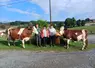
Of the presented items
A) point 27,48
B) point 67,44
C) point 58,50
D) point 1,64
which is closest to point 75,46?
point 67,44

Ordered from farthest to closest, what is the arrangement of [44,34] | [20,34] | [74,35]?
[20,34] → [74,35] → [44,34]

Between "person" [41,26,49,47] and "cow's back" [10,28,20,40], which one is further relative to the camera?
"cow's back" [10,28,20,40]

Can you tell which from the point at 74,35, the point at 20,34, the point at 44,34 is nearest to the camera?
the point at 44,34

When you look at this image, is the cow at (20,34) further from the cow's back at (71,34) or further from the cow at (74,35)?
the cow's back at (71,34)

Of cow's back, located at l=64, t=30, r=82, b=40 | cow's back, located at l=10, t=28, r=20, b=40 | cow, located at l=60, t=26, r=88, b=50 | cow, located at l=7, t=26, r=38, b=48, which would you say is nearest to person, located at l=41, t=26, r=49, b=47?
cow, located at l=7, t=26, r=38, b=48

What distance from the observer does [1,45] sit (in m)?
25.2

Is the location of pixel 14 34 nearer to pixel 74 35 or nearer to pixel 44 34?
pixel 44 34

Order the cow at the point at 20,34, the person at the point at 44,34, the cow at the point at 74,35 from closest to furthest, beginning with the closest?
1. the person at the point at 44,34
2. the cow at the point at 74,35
3. the cow at the point at 20,34

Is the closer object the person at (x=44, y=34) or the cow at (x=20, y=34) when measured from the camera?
the person at (x=44, y=34)

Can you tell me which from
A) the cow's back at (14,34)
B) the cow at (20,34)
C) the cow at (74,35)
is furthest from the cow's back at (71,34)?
the cow's back at (14,34)

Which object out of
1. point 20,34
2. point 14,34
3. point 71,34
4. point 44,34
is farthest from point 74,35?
point 14,34

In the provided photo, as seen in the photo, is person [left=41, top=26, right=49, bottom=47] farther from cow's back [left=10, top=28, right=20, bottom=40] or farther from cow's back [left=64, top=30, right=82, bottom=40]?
cow's back [left=10, top=28, right=20, bottom=40]

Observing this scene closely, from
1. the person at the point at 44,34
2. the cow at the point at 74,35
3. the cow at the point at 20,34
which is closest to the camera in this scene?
the person at the point at 44,34

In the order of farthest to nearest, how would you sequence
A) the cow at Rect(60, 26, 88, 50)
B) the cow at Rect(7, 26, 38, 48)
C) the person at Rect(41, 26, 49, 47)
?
the cow at Rect(7, 26, 38, 48), the cow at Rect(60, 26, 88, 50), the person at Rect(41, 26, 49, 47)
